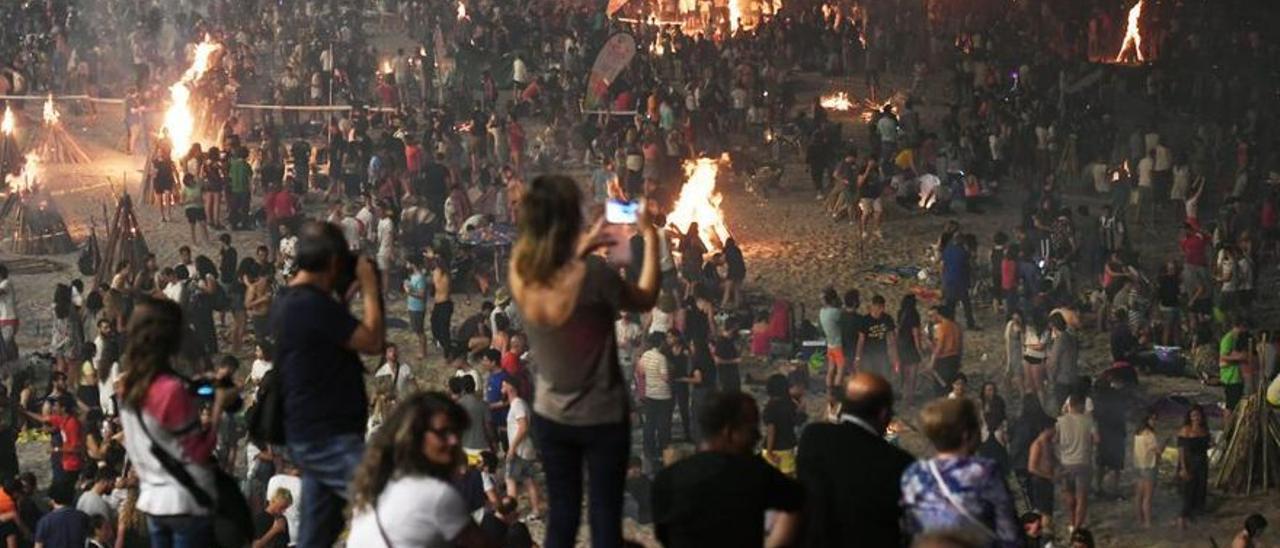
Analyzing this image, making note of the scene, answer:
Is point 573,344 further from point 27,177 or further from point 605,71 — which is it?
point 605,71

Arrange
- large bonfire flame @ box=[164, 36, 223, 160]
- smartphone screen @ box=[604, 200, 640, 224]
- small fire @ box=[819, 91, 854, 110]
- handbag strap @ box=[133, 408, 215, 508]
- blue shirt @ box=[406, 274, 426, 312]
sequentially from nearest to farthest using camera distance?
handbag strap @ box=[133, 408, 215, 508] → smartphone screen @ box=[604, 200, 640, 224] → blue shirt @ box=[406, 274, 426, 312] → large bonfire flame @ box=[164, 36, 223, 160] → small fire @ box=[819, 91, 854, 110]

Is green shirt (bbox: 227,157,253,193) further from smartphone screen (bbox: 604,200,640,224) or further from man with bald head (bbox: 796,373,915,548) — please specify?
man with bald head (bbox: 796,373,915,548)

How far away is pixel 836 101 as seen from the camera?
35.6 metres

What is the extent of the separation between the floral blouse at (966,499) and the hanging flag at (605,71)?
27.8 metres

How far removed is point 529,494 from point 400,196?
11.6 m

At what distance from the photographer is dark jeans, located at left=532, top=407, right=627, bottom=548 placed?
6.12m

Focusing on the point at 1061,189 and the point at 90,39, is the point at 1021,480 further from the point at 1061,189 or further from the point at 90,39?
the point at 90,39

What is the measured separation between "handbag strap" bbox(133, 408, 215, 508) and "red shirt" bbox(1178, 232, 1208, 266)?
18540 millimetres

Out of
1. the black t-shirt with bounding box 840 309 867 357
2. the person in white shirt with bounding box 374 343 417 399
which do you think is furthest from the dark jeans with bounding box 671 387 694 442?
the person in white shirt with bounding box 374 343 417 399

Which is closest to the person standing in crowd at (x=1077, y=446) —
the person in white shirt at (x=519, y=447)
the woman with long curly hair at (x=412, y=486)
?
the person in white shirt at (x=519, y=447)

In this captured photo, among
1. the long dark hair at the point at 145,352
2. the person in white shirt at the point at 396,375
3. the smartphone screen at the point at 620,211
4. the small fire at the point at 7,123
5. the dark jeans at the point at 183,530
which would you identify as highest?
the smartphone screen at the point at 620,211

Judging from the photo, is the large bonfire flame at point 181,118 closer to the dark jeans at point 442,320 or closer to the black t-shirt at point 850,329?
A: the dark jeans at point 442,320

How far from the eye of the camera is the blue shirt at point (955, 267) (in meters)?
22.2

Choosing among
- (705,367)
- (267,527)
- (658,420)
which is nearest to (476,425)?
(658,420)
